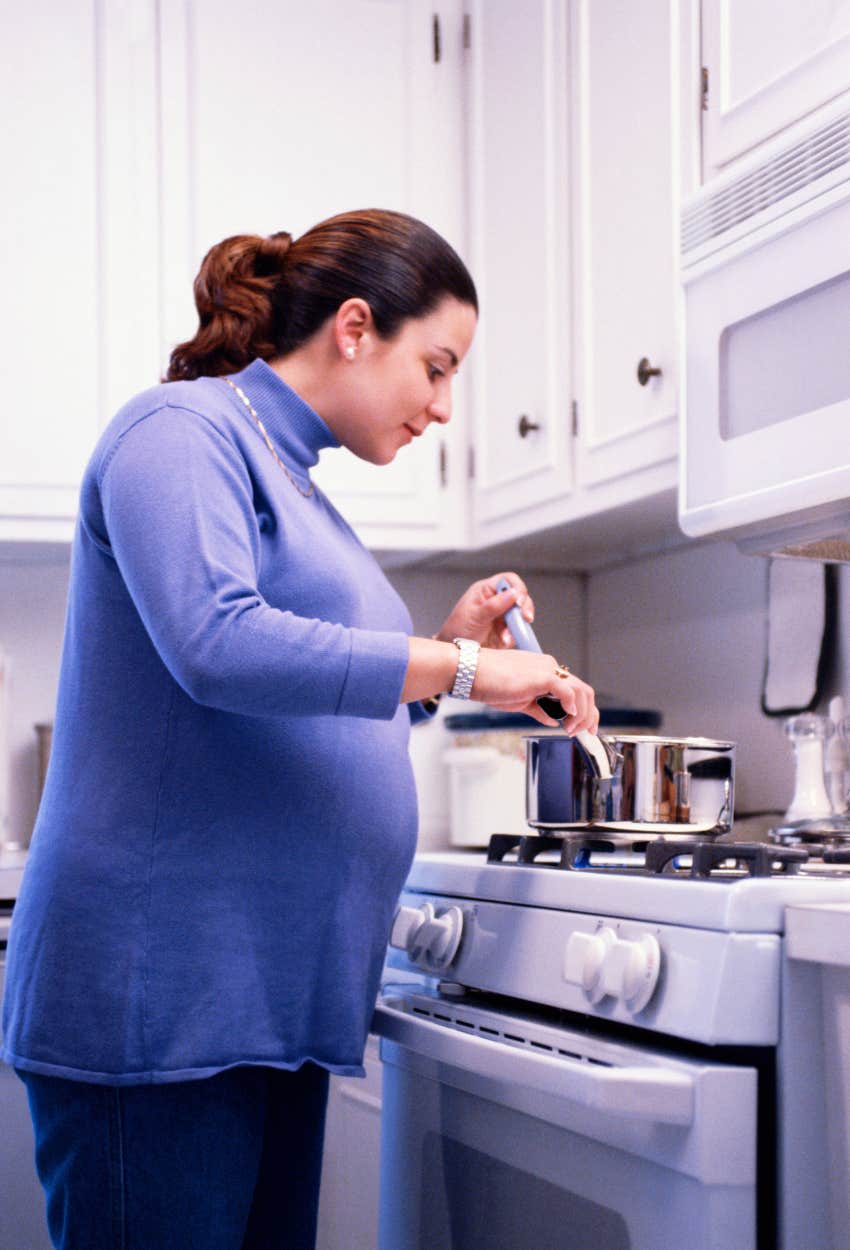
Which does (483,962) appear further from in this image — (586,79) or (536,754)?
(586,79)

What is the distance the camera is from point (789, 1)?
5.10 feet

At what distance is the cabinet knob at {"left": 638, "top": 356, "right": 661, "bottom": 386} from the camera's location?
1.89 m

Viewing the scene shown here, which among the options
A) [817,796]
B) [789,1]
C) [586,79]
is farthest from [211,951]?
[586,79]

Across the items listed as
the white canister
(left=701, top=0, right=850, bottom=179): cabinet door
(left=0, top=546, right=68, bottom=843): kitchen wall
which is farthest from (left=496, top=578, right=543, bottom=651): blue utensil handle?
(left=0, top=546, right=68, bottom=843): kitchen wall

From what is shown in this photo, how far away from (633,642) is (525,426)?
52 cm

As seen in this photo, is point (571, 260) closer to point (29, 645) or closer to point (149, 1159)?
point (29, 645)

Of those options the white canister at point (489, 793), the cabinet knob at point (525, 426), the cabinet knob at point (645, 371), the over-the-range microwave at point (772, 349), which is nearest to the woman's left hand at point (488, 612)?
the over-the-range microwave at point (772, 349)

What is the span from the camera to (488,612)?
152cm

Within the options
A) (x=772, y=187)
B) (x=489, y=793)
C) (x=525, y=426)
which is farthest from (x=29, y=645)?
(x=772, y=187)

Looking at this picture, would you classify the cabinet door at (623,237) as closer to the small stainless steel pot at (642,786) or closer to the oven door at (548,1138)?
the small stainless steel pot at (642,786)

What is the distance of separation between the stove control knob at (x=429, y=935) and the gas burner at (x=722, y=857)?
241 millimetres

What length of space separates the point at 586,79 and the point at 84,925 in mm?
1394

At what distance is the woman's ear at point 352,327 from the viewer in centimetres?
132

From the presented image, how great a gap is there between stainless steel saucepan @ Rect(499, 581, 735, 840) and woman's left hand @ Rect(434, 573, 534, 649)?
0.08 m
